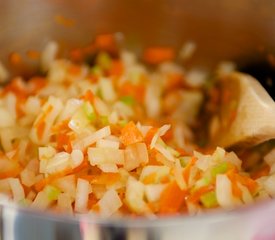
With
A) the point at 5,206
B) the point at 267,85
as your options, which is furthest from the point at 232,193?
the point at 267,85

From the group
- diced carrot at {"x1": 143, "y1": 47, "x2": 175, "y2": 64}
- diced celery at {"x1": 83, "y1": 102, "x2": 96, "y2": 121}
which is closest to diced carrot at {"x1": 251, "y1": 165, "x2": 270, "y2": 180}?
diced celery at {"x1": 83, "y1": 102, "x2": 96, "y2": 121}

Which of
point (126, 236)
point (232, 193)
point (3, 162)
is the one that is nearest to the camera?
point (126, 236)

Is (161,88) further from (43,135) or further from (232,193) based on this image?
(232,193)

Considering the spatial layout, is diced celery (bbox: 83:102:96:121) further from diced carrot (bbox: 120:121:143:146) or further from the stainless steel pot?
the stainless steel pot

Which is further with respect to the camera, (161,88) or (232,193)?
(161,88)

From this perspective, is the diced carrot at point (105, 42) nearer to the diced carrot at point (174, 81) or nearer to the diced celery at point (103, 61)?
the diced celery at point (103, 61)

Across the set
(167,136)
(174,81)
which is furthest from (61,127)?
(174,81)

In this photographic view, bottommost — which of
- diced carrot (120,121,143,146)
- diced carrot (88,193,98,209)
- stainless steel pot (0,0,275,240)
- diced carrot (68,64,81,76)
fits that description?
diced carrot (88,193,98,209)

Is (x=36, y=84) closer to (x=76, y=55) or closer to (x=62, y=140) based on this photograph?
(x=76, y=55)
